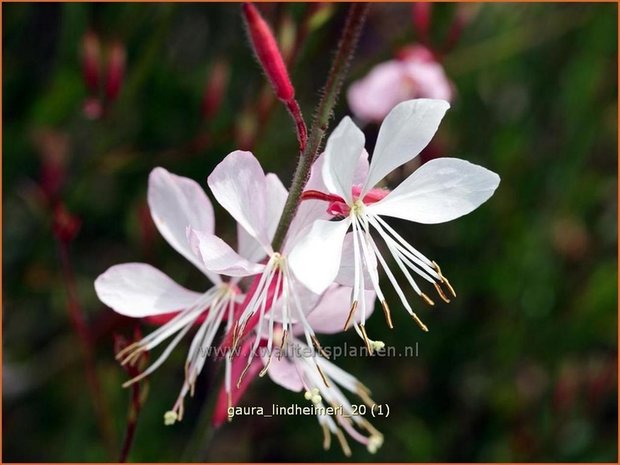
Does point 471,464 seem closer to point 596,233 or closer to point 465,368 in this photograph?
point 465,368

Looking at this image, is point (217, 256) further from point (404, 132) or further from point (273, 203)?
point (404, 132)

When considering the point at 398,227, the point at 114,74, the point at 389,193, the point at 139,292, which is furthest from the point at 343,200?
the point at 398,227

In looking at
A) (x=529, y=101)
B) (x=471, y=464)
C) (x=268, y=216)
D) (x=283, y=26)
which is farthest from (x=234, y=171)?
(x=529, y=101)

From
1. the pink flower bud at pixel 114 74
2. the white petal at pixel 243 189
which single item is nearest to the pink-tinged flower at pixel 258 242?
the white petal at pixel 243 189

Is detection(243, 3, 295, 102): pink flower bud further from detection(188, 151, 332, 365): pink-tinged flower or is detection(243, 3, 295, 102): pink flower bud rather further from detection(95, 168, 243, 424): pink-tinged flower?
detection(95, 168, 243, 424): pink-tinged flower

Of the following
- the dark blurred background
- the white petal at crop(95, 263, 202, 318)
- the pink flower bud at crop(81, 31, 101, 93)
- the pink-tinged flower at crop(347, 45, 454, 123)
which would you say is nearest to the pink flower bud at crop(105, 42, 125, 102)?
the pink flower bud at crop(81, 31, 101, 93)

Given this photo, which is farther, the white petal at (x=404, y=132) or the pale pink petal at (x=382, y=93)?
the pale pink petal at (x=382, y=93)

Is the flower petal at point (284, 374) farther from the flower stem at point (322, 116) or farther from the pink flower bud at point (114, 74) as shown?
the pink flower bud at point (114, 74)

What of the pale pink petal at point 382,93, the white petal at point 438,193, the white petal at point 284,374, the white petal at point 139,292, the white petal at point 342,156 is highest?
the pale pink petal at point 382,93
